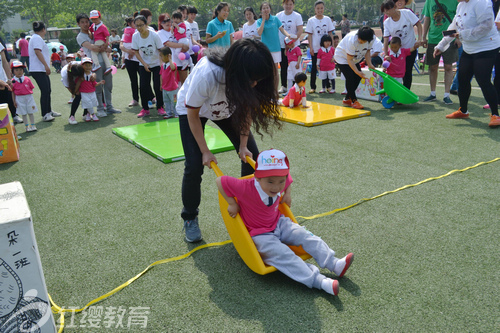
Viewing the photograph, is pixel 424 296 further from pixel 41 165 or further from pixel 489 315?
pixel 41 165

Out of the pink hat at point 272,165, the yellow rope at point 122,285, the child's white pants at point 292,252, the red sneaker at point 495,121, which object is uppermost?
the pink hat at point 272,165

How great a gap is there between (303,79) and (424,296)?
5365 mm

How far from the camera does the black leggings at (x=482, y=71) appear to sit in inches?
205

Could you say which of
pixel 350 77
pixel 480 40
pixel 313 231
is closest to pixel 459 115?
pixel 480 40

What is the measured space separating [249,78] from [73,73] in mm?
5516

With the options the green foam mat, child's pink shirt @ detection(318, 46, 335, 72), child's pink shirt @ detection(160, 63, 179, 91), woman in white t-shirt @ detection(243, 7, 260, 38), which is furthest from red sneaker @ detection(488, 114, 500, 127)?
child's pink shirt @ detection(160, 63, 179, 91)

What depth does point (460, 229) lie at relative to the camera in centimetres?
292

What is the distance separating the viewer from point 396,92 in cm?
688

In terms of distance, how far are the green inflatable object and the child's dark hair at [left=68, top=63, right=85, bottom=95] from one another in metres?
4.92

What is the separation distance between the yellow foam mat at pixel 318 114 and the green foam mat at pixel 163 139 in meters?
1.27

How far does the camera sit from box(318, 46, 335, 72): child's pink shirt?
858cm

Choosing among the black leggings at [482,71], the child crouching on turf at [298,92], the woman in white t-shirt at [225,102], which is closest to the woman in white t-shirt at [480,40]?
the black leggings at [482,71]

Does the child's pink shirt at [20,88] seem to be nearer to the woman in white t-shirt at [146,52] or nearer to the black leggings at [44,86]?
the black leggings at [44,86]

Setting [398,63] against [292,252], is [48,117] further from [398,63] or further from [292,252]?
[292,252]
